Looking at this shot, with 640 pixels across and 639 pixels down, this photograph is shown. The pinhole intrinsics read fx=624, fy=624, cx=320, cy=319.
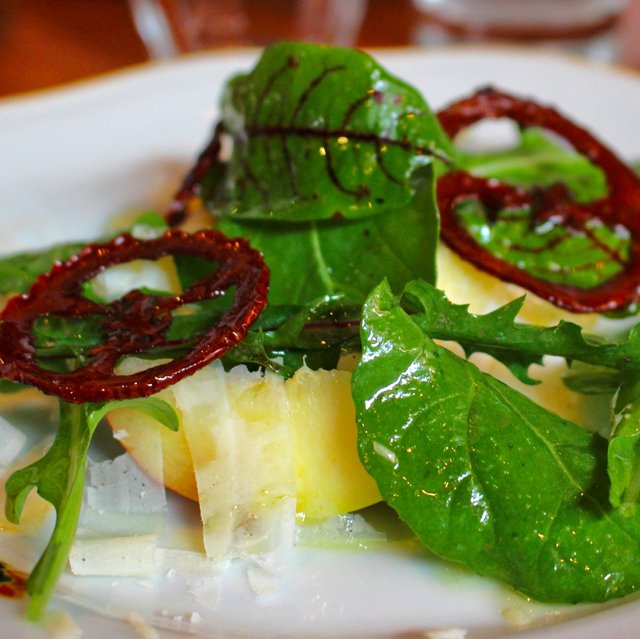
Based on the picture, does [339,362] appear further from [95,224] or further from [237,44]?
[237,44]

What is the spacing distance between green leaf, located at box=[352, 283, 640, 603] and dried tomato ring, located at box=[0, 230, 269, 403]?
210 millimetres

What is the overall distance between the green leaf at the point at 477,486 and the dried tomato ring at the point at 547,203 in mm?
395

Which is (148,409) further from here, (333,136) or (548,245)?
(548,245)

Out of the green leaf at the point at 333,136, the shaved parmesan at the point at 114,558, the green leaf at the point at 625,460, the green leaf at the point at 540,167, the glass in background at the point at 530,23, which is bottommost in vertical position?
the glass in background at the point at 530,23

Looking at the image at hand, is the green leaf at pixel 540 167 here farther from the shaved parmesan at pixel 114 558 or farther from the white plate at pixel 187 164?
the shaved parmesan at pixel 114 558

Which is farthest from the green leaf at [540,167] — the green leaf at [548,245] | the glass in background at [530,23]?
the glass in background at [530,23]

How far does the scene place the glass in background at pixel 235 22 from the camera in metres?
2.93

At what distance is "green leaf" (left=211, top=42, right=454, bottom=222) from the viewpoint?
1.12 m

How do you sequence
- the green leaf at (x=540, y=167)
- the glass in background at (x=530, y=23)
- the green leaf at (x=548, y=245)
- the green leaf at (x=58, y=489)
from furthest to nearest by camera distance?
the glass in background at (x=530, y=23) → the green leaf at (x=540, y=167) → the green leaf at (x=548, y=245) → the green leaf at (x=58, y=489)

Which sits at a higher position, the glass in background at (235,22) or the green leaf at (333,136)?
the green leaf at (333,136)

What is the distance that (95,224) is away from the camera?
180 cm

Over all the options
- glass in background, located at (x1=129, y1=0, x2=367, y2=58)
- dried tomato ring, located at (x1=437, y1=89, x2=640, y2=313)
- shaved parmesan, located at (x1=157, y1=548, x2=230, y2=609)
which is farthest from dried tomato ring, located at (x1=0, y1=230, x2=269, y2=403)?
glass in background, located at (x1=129, y1=0, x2=367, y2=58)

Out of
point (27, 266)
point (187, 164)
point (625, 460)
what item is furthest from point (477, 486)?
point (187, 164)

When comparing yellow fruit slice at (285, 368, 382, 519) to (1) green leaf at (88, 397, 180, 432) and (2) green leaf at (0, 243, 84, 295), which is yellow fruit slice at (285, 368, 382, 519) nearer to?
(1) green leaf at (88, 397, 180, 432)
